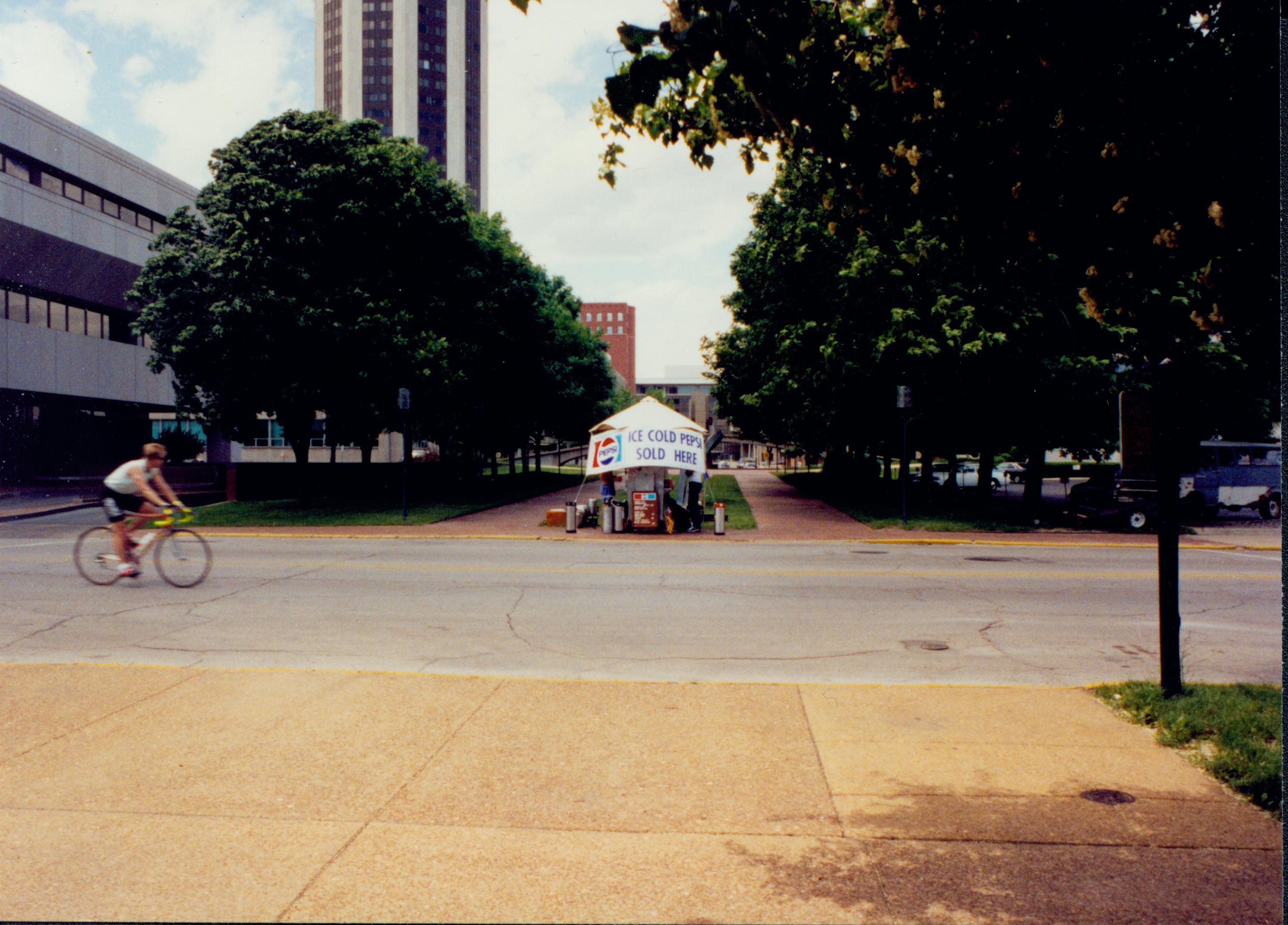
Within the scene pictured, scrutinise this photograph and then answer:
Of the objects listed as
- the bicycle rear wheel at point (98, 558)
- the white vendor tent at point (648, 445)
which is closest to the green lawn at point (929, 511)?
the white vendor tent at point (648, 445)

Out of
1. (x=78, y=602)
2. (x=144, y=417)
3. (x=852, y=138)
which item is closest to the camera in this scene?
(x=852, y=138)

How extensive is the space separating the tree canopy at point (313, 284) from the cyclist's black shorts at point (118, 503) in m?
12.8

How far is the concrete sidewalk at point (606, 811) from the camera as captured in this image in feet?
11.7

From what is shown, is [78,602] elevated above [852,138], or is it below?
below

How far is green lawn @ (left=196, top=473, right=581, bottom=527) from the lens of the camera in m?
22.9

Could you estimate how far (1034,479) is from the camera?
983 inches

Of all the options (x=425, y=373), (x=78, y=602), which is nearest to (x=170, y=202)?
(x=425, y=373)

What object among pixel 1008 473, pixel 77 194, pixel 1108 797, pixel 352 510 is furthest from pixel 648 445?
pixel 1008 473

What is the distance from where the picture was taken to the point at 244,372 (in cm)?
2436

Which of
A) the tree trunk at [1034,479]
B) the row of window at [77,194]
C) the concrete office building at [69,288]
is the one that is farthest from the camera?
the row of window at [77,194]

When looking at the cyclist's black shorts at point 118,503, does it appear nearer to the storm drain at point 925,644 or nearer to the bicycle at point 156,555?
the bicycle at point 156,555

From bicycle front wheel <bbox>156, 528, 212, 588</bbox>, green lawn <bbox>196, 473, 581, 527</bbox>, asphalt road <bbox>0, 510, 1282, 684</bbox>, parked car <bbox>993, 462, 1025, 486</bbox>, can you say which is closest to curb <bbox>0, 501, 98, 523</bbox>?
green lawn <bbox>196, 473, 581, 527</bbox>

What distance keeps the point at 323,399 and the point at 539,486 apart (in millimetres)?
18875

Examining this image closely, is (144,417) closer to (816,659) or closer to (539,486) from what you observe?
(539,486)
